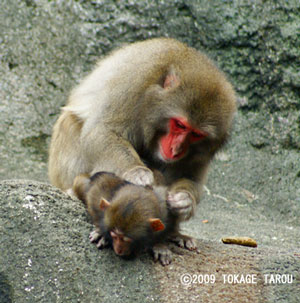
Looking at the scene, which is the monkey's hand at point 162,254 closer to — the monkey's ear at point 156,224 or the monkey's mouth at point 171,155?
the monkey's ear at point 156,224

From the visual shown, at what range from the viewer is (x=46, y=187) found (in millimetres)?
4602

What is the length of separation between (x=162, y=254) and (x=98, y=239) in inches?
20.1

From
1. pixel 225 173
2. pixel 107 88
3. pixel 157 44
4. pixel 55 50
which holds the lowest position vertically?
pixel 225 173

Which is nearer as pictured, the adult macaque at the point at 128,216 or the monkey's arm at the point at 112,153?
the adult macaque at the point at 128,216

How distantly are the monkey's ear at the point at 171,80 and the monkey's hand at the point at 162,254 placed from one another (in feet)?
4.79

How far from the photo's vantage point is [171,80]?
4898 millimetres

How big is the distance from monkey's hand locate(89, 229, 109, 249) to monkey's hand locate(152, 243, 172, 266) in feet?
1.29

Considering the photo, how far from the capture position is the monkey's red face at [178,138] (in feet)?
15.7

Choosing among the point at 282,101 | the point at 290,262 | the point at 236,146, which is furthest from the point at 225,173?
the point at 290,262

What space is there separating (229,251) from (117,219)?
1.17 meters

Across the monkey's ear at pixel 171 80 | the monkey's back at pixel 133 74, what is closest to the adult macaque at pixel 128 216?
the monkey's back at pixel 133 74

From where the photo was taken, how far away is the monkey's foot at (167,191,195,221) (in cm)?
456

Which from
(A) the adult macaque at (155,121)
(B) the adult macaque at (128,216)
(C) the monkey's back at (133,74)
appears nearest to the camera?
(B) the adult macaque at (128,216)

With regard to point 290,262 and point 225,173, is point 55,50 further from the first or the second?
point 290,262
